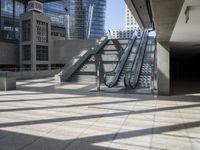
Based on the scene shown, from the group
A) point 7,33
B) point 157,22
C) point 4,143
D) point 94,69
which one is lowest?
point 4,143

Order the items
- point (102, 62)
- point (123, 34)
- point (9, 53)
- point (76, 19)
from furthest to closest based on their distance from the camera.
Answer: point (76, 19) < point (123, 34) < point (9, 53) < point (102, 62)

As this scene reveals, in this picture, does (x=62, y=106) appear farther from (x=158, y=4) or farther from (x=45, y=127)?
(x=158, y=4)

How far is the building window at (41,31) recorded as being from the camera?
34875 mm

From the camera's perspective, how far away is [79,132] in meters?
5.85

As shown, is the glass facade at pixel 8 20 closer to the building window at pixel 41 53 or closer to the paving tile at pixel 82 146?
the building window at pixel 41 53

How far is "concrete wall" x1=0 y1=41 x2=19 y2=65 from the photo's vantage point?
32500mm

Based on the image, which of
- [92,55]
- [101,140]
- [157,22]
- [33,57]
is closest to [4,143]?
[101,140]

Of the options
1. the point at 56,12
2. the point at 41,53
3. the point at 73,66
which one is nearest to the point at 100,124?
the point at 73,66

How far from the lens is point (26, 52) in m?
34.3

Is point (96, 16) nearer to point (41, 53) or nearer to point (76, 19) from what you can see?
point (76, 19)

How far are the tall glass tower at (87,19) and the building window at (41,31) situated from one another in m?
29.3

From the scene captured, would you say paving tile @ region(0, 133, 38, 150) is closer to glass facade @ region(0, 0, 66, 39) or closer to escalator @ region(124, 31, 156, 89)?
escalator @ region(124, 31, 156, 89)

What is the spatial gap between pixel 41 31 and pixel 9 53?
17.2ft

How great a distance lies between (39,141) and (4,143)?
0.67 metres
